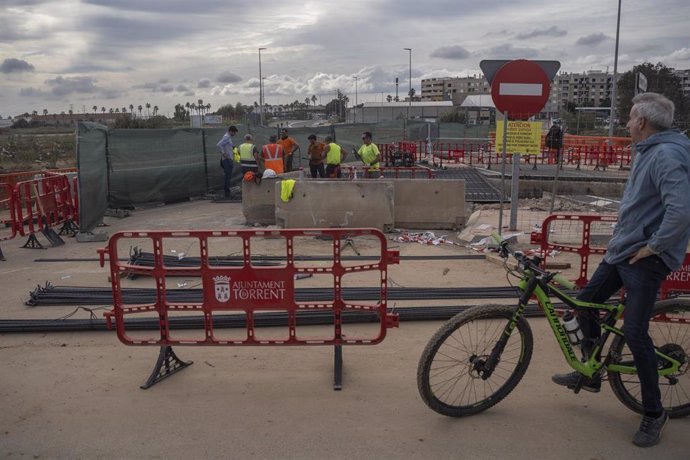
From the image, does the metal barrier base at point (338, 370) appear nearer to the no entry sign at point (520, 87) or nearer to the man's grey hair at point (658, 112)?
the man's grey hair at point (658, 112)

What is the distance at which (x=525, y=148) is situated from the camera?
9742mm

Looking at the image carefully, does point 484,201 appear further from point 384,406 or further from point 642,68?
point 642,68

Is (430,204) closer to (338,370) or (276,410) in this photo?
(338,370)

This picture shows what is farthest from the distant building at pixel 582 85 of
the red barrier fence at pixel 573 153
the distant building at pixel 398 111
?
the red barrier fence at pixel 573 153

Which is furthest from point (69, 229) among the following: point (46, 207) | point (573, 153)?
point (573, 153)

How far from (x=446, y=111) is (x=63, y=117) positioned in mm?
87361

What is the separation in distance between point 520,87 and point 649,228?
548 cm

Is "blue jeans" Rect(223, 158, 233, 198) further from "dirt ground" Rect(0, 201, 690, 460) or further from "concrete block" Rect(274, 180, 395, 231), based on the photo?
"dirt ground" Rect(0, 201, 690, 460)

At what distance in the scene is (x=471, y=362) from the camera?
13.2 ft

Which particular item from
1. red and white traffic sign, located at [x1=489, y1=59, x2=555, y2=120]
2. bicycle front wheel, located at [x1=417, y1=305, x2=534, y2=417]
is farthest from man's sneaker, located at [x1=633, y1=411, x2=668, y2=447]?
red and white traffic sign, located at [x1=489, y1=59, x2=555, y2=120]

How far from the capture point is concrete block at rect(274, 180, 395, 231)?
10.9m

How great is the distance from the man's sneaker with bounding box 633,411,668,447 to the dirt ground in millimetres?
50

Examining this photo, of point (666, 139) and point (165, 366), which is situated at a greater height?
point (666, 139)

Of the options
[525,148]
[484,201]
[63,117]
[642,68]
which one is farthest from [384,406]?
[63,117]
